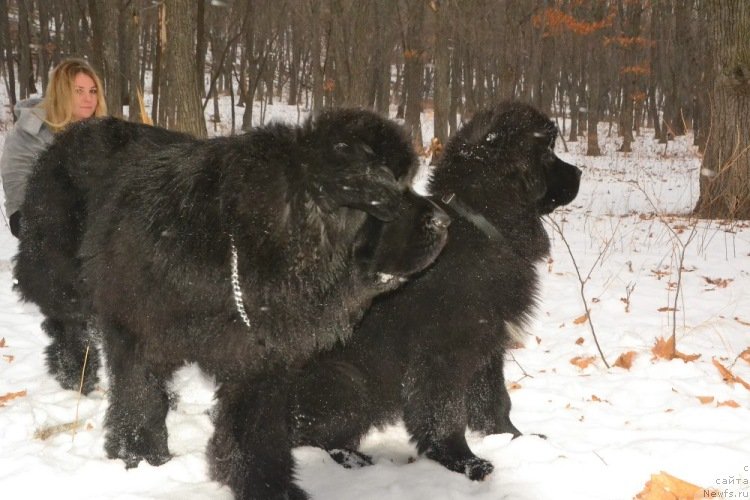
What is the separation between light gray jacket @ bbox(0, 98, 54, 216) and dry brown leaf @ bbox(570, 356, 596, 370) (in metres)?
4.22

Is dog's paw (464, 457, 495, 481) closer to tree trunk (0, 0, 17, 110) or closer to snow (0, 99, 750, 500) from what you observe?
snow (0, 99, 750, 500)

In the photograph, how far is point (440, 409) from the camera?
3387mm

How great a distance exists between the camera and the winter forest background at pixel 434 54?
8523 mm

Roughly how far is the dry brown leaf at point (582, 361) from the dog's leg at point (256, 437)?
262 centimetres

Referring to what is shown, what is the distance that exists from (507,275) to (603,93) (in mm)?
41357

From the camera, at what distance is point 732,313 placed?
5590mm

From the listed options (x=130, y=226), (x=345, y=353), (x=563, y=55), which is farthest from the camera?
(x=563, y=55)

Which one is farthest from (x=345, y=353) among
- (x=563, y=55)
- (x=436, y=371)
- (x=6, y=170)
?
(x=563, y=55)

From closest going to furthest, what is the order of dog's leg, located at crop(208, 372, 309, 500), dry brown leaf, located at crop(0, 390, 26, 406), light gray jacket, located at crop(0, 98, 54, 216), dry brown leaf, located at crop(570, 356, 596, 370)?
dog's leg, located at crop(208, 372, 309, 500) < dry brown leaf, located at crop(0, 390, 26, 406) < dry brown leaf, located at crop(570, 356, 596, 370) < light gray jacket, located at crop(0, 98, 54, 216)

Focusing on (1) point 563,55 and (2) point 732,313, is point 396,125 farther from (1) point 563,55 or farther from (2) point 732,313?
(1) point 563,55

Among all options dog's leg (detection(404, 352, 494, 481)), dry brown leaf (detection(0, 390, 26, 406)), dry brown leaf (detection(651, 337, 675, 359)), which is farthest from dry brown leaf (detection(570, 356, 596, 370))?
dry brown leaf (detection(0, 390, 26, 406))

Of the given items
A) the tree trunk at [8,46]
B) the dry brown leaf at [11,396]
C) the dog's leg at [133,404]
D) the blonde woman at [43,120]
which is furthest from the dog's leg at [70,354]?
the tree trunk at [8,46]

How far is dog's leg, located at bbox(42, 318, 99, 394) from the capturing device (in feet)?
14.1

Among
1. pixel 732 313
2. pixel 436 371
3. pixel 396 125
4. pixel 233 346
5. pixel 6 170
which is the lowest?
pixel 732 313
